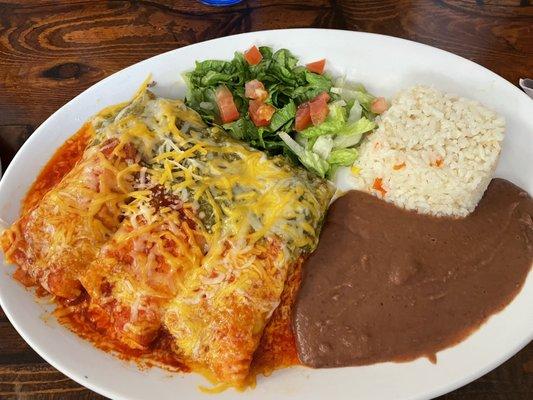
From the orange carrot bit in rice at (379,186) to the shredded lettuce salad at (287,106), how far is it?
0.18 metres

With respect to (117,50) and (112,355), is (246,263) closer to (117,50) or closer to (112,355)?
(112,355)

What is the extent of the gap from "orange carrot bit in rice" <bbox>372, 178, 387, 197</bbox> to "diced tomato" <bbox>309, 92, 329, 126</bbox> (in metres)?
0.40

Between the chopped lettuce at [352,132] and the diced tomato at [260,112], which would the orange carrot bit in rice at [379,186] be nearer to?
the chopped lettuce at [352,132]

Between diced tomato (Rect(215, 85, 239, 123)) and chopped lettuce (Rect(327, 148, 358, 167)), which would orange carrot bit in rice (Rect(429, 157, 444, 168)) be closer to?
chopped lettuce (Rect(327, 148, 358, 167))

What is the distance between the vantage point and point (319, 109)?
2650 millimetres

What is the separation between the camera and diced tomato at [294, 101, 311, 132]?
2680mm

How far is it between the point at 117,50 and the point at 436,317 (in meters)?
2.37

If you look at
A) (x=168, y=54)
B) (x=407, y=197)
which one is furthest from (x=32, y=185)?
(x=407, y=197)

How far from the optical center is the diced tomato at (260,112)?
269 centimetres

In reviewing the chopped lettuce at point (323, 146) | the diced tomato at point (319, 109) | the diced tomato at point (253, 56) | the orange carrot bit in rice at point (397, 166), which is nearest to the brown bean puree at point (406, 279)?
the orange carrot bit in rice at point (397, 166)

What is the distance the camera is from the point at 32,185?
260cm

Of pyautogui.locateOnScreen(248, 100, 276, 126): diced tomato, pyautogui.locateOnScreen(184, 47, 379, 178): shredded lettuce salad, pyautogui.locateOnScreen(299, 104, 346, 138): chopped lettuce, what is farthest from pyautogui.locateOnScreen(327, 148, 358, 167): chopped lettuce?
pyautogui.locateOnScreen(248, 100, 276, 126): diced tomato

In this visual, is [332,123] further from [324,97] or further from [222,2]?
[222,2]

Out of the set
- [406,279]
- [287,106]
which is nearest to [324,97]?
[287,106]
